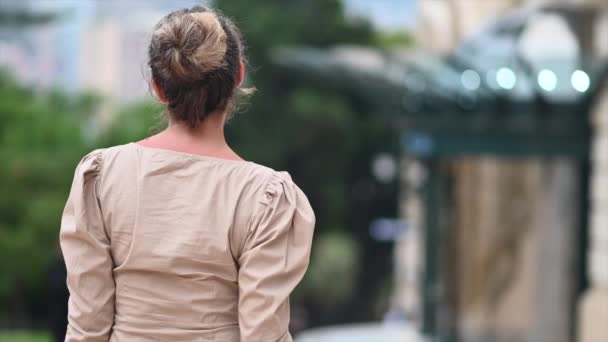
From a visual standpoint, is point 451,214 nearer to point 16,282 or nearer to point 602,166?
point 602,166

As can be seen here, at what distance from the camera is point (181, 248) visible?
2.79m

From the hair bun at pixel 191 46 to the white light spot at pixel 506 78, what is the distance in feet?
36.4

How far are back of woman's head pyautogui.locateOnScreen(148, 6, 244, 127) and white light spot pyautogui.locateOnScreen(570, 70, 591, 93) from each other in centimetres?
938

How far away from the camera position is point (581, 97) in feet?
40.3

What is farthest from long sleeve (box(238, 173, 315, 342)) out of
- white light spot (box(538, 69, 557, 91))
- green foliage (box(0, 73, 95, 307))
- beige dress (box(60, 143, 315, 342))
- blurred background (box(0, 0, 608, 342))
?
green foliage (box(0, 73, 95, 307))

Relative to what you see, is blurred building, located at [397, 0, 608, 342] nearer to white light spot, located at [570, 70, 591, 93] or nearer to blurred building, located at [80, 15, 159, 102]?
white light spot, located at [570, 70, 591, 93]

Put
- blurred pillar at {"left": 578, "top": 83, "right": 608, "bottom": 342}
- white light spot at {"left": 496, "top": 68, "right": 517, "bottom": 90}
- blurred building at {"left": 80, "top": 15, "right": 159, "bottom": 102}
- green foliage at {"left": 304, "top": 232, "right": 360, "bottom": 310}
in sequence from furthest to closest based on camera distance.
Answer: blurred building at {"left": 80, "top": 15, "right": 159, "bottom": 102}
green foliage at {"left": 304, "top": 232, "right": 360, "bottom": 310}
white light spot at {"left": 496, "top": 68, "right": 517, "bottom": 90}
blurred pillar at {"left": 578, "top": 83, "right": 608, "bottom": 342}

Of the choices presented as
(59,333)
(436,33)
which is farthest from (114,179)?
(436,33)

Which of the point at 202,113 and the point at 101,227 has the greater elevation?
the point at 202,113

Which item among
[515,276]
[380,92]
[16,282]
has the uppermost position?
[380,92]

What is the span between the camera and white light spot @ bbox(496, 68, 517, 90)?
13677 mm

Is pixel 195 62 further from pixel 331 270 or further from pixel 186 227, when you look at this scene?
pixel 331 270

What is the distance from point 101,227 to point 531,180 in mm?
15018

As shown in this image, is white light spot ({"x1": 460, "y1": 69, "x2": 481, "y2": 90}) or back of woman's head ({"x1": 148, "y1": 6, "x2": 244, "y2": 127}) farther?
white light spot ({"x1": 460, "y1": 69, "x2": 481, "y2": 90})
